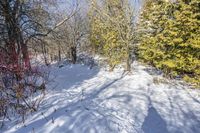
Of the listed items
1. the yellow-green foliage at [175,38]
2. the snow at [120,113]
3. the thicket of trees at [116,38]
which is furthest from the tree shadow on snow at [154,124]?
the yellow-green foliage at [175,38]

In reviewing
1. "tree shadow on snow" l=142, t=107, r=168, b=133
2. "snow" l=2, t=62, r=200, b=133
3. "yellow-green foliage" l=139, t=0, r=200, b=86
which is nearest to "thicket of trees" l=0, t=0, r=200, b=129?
"yellow-green foliage" l=139, t=0, r=200, b=86

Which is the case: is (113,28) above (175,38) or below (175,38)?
above

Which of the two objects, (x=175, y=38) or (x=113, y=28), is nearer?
(x=175, y=38)

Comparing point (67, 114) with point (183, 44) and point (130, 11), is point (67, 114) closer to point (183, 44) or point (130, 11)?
point (183, 44)

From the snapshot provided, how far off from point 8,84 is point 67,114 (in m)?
2.51

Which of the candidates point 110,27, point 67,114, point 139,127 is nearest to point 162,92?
point 139,127

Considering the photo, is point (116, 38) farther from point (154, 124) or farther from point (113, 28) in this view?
point (154, 124)

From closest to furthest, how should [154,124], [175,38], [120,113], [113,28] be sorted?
[154,124] → [120,113] → [175,38] → [113,28]

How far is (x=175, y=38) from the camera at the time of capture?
14.1m

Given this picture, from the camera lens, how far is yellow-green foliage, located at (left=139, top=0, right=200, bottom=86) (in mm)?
13195

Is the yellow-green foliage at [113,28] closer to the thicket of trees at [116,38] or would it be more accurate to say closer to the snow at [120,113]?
the thicket of trees at [116,38]

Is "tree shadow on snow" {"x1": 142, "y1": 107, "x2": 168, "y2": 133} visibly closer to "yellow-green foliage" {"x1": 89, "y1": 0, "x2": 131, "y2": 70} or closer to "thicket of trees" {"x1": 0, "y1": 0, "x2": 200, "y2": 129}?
"thicket of trees" {"x1": 0, "y1": 0, "x2": 200, "y2": 129}

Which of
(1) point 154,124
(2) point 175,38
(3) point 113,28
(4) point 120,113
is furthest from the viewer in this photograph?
(3) point 113,28

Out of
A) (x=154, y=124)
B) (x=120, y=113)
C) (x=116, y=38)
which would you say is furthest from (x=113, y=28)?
(x=154, y=124)
